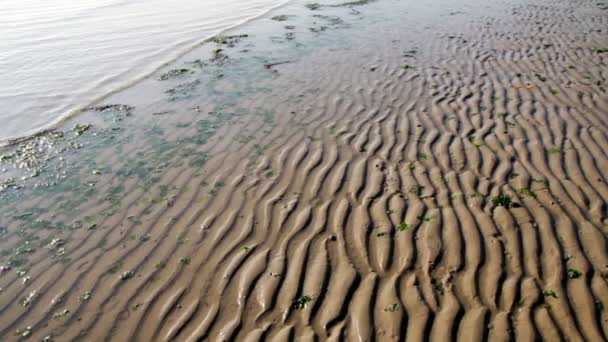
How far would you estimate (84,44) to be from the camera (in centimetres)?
1348

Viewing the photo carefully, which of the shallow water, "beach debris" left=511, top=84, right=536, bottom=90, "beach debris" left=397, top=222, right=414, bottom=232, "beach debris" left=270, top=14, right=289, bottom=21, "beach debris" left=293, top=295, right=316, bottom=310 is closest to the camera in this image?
"beach debris" left=293, top=295, right=316, bottom=310

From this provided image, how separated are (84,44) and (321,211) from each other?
38.8 feet

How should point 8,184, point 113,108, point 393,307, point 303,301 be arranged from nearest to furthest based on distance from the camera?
point 393,307, point 303,301, point 8,184, point 113,108

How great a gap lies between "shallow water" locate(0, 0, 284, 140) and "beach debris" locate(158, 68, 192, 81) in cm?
70

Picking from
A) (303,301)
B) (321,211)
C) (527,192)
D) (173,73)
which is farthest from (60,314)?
(173,73)

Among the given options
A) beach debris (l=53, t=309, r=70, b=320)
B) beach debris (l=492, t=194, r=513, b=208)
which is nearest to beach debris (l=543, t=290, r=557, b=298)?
beach debris (l=492, t=194, r=513, b=208)

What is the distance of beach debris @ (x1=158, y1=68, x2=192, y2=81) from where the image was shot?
1041 centimetres

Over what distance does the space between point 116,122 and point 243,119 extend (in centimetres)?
250

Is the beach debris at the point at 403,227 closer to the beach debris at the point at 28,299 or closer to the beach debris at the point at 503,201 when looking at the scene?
the beach debris at the point at 503,201

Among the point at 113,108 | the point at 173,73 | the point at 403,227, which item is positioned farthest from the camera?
the point at 173,73

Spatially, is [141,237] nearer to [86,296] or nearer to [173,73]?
[86,296]

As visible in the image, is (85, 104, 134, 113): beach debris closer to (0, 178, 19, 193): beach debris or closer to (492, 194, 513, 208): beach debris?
(0, 178, 19, 193): beach debris

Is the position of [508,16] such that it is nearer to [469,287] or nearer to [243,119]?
[243,119]

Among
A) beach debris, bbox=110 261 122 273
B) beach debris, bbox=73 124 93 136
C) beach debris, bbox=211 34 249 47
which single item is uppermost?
beach debris, bbox=211 34 249 47
